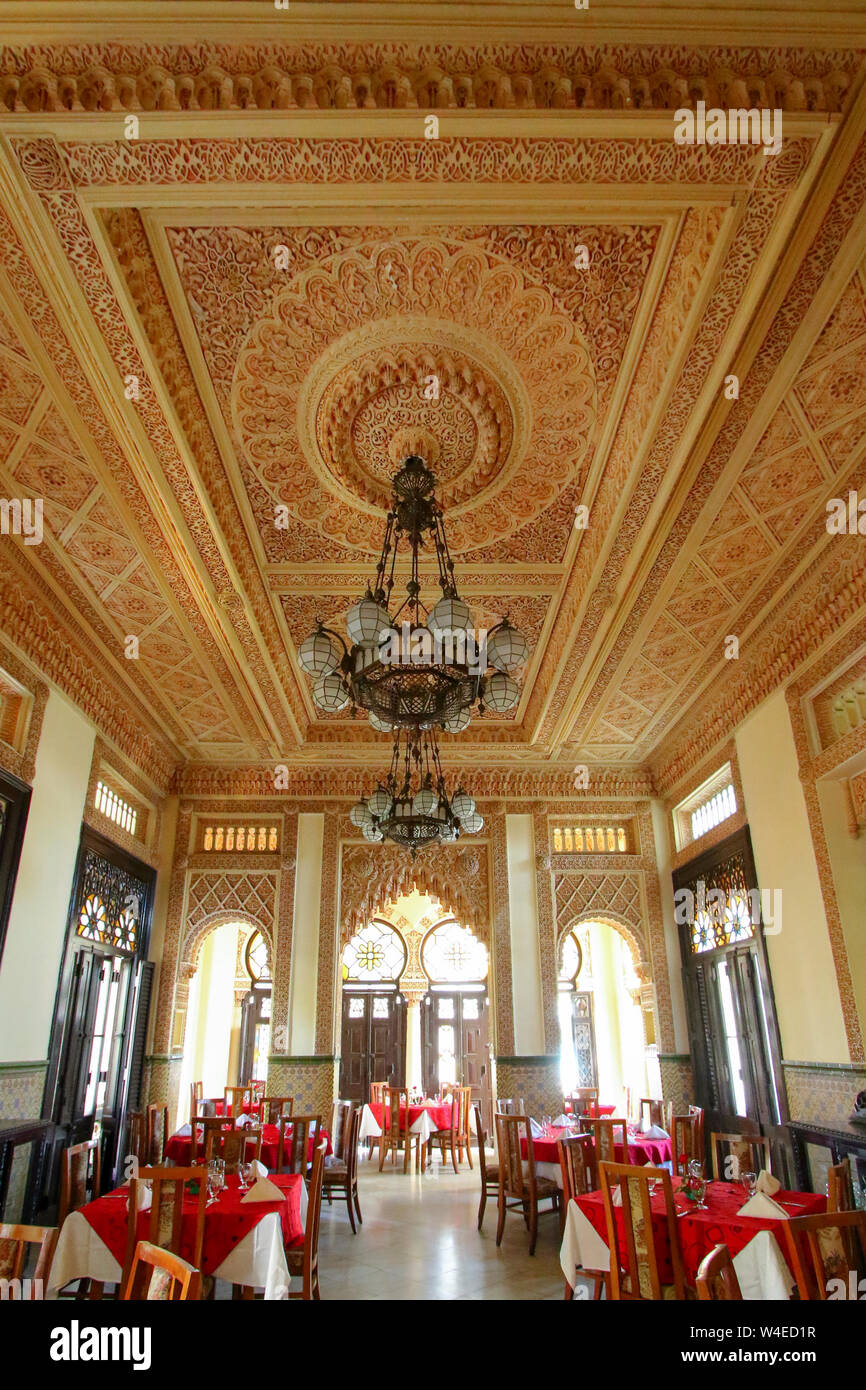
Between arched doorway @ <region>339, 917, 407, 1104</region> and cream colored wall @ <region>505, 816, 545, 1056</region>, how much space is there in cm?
394

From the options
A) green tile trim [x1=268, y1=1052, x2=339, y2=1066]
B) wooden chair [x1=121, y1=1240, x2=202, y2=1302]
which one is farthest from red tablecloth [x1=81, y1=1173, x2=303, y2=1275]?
green tile trim [x1=268, y1=1052, x2=339, y2=1066]

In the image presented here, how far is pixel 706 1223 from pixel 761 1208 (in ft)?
0.76

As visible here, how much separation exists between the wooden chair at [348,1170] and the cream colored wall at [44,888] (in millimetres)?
2447

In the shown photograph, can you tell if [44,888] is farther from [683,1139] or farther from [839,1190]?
[839,1190]

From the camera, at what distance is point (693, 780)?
26.2ft

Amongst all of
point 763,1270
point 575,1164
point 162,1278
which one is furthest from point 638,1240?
point 162,1278

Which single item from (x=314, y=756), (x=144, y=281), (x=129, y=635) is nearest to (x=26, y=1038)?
(x=129, y=635)

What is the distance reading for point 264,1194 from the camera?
3.62 m

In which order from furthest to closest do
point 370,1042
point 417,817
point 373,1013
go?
point 373,1013 < point 370,1042 < point 417,817

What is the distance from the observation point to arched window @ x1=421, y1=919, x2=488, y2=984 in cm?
1237

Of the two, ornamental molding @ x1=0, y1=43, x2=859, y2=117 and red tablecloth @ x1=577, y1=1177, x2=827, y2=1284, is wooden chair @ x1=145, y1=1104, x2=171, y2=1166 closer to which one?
red tablecloth @ x1=577, y1=1177, x2=827, y2=1284

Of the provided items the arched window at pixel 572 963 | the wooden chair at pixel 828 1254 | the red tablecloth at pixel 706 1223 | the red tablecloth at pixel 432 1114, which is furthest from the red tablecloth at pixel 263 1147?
the arched window at pixel 572 963

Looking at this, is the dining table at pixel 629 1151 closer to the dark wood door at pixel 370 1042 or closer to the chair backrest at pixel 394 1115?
the chair backrest at pixel 394 1115
